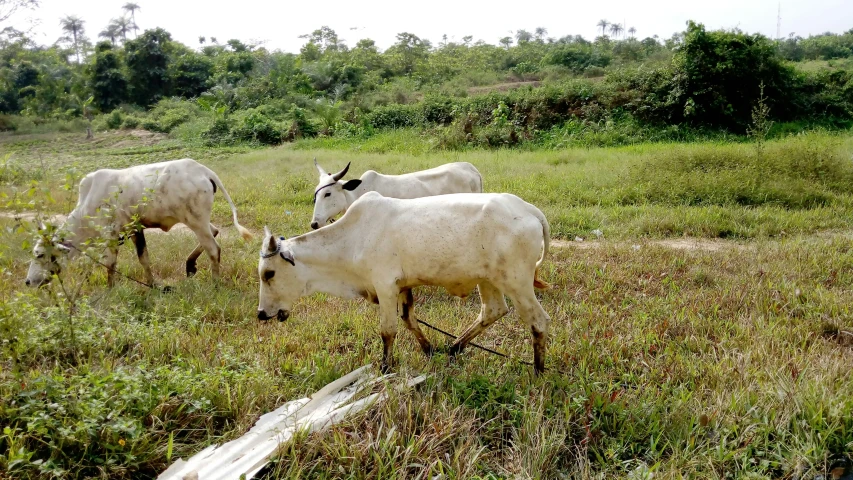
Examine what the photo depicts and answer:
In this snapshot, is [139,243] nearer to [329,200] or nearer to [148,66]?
[329,200]

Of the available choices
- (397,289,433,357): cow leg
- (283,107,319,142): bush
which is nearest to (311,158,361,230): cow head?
(397,289,433,357): cow leg

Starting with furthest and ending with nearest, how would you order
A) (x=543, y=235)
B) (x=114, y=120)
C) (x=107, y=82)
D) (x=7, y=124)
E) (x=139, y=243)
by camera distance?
(x=107, y=82) < (x=7, y=124) < (x=114, y=120) < (x=139, y=243) < (x=543, y=235)

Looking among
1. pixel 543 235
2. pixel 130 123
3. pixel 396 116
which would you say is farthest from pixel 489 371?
pixel 130 123

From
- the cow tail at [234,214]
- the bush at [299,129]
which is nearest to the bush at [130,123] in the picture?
the bush at [299,129]

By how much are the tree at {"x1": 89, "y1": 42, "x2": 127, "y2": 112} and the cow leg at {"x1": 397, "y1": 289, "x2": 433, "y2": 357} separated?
33.7 m

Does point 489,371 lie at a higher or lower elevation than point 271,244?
lower

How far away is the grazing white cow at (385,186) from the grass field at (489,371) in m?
1.24

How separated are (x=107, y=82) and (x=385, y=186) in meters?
31.5

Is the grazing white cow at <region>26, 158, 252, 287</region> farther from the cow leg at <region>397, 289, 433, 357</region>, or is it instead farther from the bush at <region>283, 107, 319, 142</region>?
the bush at <region>283, 107, 319, 142</region>

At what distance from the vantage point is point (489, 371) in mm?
4090

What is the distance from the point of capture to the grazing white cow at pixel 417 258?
3.99 meters

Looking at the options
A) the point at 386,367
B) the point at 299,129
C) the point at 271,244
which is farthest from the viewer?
the point at 299,129

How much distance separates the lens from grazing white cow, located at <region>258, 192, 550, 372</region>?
399cm

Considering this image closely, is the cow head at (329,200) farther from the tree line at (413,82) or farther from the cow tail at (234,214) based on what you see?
the tree line at (413,82)
